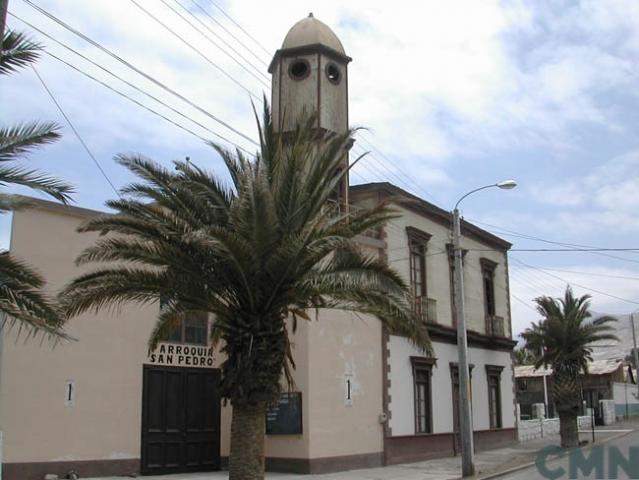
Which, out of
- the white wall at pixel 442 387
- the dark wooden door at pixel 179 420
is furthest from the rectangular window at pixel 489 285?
the dark wooden door at pixel 179 420

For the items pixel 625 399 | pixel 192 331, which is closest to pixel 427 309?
pixel 192 331

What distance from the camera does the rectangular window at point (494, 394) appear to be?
30922 mm

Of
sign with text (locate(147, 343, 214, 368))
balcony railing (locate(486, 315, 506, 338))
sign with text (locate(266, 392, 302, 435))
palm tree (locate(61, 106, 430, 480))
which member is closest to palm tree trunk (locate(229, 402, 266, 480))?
palm tree (locate(61, 106, 430, 480))

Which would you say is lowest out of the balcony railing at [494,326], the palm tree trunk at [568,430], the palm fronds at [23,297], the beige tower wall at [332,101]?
the palm tree trunk at [568,430]

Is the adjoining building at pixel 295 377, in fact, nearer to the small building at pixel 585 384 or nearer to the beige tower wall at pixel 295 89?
the beige tower wall at pixel 295 89

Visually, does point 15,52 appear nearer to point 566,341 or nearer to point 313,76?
point 313,76

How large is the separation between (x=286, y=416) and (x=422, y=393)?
7.13m

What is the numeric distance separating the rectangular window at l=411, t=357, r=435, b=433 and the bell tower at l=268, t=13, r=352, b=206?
6.61 m

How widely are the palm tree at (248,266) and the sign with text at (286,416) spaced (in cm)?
679

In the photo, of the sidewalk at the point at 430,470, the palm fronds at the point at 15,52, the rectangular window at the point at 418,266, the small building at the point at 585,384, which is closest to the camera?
the palm fronds at the point at 15,52

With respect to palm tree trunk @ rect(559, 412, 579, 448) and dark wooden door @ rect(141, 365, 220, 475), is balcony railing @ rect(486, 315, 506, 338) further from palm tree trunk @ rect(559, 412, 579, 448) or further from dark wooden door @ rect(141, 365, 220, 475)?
dark wooden door @ rect(141, 365, 220, 475)

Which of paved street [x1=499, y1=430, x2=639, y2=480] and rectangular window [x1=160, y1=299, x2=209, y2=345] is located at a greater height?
rectangular window [x1=160, y1=299, x2=209, y2=345]

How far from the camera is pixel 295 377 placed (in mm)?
20484

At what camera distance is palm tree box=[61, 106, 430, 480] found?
12695 millimetres
